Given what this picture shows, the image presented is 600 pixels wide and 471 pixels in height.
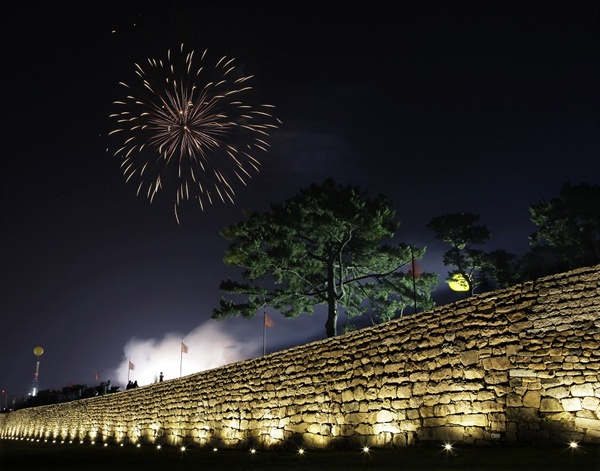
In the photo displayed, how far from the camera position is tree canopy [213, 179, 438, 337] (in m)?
22.8

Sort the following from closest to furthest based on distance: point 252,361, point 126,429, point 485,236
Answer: point 252,361
point 126,429
point 485,236

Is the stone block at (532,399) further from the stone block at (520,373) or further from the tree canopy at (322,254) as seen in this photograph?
the tree canopy at (322,254)

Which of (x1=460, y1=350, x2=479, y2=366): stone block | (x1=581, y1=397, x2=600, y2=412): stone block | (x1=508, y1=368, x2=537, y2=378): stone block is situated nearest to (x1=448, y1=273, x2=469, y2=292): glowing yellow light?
(x1=460, y1=350, x2=479, y2=366): stone block

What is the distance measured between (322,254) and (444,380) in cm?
1568

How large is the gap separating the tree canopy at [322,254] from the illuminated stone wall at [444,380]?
9.31 m

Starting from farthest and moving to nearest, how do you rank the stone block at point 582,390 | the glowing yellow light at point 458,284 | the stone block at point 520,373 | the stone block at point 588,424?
the glowing yellow light at point 458,284, the stone block at point 520,373, the stone block at point 582,390, the stone block at point 588,424

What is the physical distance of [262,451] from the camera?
11.6 meters

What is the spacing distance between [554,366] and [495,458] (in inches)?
59.7

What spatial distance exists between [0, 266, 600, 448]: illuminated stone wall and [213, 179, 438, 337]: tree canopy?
9311 millimetres

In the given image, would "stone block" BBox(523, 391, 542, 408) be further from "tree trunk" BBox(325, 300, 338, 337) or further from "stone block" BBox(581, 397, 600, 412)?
"tree trunk" BBox(325, 300, 338, 337)

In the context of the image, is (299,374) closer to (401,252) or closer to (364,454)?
(364,454)

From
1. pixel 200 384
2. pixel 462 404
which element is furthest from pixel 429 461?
pixel 200 384

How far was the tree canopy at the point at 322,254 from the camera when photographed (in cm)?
2278

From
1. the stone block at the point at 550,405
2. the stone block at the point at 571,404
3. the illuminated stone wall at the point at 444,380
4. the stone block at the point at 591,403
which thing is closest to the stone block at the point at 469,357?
the illuminated stone wall at the point at 444,380
